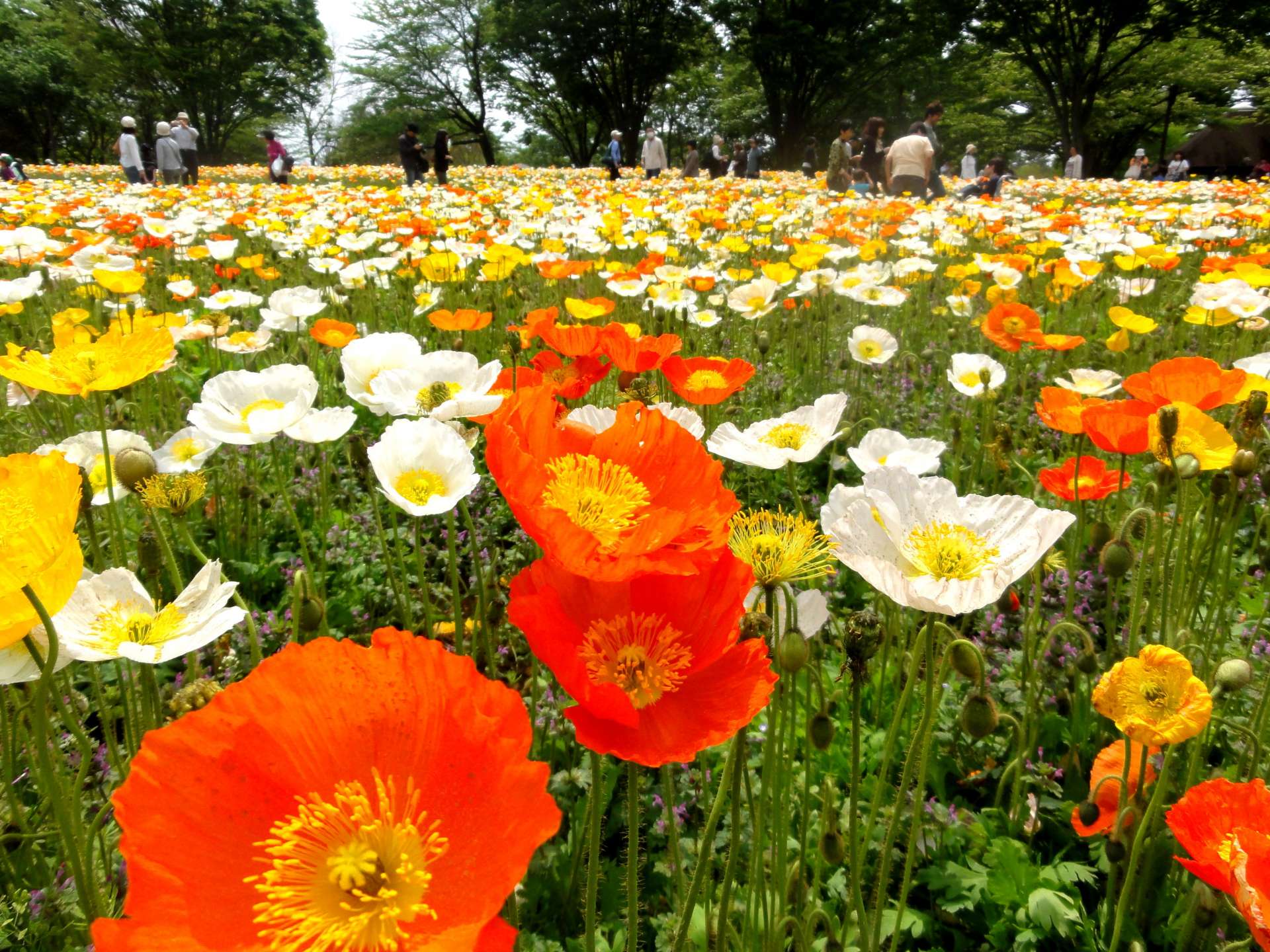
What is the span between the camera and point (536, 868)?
51.2 inches

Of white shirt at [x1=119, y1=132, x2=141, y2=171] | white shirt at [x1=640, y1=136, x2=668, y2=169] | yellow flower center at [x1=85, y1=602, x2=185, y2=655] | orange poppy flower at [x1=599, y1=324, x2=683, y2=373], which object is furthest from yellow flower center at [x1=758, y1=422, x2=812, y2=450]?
white shirt at [x1=640, y1=136, x2=668, y2=169]

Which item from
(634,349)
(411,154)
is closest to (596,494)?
(634,349)

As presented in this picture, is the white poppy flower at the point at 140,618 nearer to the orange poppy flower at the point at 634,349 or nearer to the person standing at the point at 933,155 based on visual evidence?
the orange poppy flower at the point at 634,349

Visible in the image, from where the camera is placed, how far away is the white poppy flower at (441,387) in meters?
1.30

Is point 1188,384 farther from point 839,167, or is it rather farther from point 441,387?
point 839,167

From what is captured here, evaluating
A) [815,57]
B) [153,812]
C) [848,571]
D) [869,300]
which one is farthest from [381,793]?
[815,57]

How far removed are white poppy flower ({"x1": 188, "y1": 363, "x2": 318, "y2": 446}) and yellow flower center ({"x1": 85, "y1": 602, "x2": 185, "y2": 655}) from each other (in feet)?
1.55

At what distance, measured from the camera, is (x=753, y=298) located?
315 cm

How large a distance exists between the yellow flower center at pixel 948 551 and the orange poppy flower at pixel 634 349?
767 millimetres

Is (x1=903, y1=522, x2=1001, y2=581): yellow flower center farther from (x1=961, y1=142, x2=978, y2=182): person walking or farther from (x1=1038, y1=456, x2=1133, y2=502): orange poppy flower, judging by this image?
(x1=961, y1=142, x2=978, y2=182): person walking

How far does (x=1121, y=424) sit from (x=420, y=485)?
3.82 feet

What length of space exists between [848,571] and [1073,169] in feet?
64.3

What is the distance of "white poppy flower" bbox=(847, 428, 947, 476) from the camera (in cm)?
167

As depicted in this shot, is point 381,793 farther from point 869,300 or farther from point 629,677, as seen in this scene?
point 869,300
